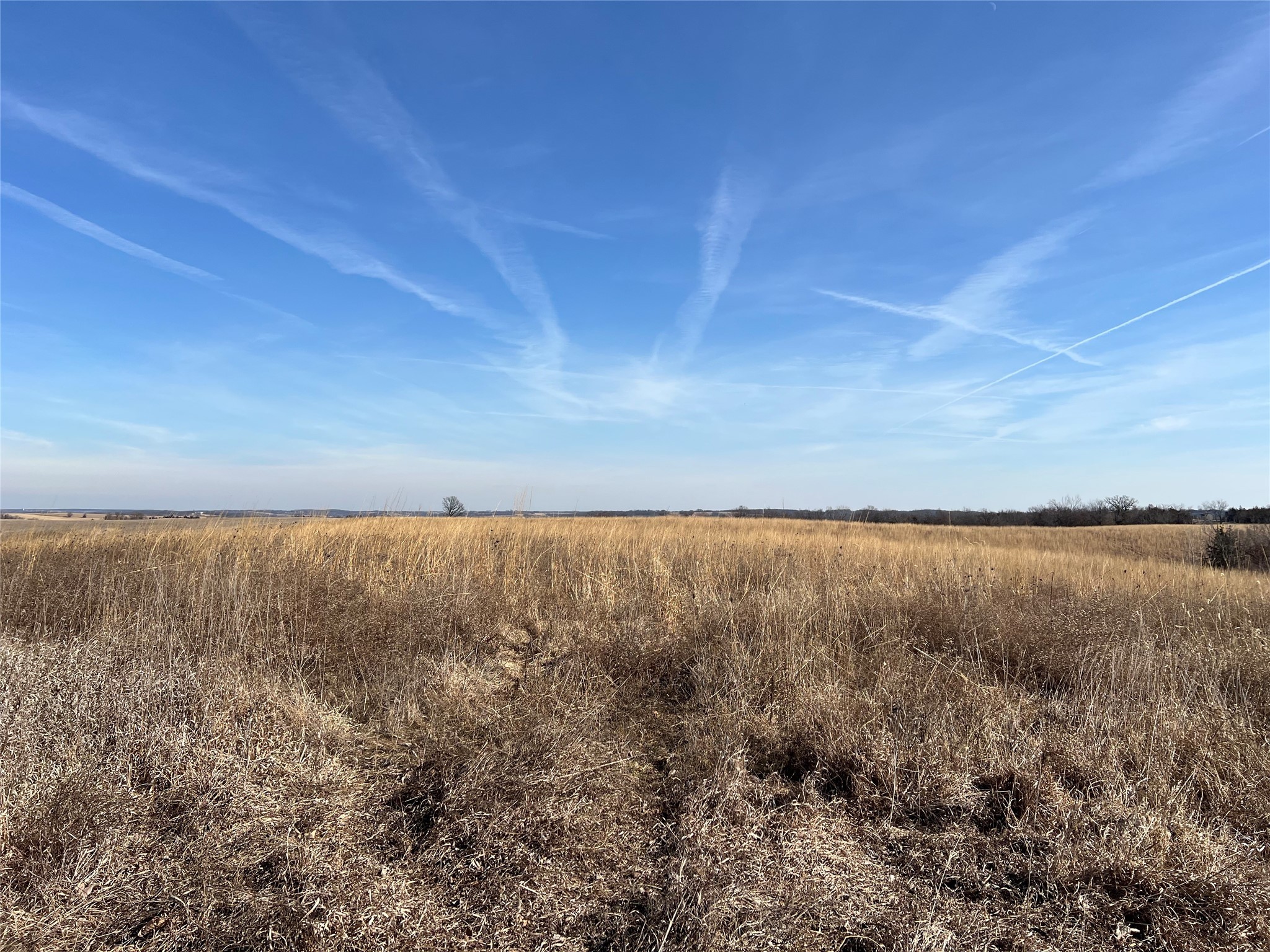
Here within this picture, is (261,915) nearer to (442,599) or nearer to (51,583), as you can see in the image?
(442,599)

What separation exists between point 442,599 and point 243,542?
15.6 feet

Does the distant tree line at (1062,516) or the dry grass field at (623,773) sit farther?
the distant tree line at (1062,516)

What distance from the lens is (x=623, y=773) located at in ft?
10.6

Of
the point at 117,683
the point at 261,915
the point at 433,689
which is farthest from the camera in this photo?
the point at 433,689

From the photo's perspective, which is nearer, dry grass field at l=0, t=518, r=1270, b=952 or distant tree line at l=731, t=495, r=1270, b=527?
dry grass field at l=0, t=518, r=1270, b=952

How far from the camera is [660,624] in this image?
18.7 ft

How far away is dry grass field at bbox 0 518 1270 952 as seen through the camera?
7.16 ft

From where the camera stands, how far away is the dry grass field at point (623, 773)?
2.18 metres

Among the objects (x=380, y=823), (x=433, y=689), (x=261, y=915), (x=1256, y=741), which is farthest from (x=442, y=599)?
(x=1256, y=741)

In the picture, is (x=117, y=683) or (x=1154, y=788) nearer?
(x=1154, y=788)

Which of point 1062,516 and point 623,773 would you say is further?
point 1062,516

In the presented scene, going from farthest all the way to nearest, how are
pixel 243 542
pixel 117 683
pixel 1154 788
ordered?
pixel 243 542, pixel 117 683, pixel 1154 788

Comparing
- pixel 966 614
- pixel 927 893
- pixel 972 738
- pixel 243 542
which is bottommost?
pixel 927 893

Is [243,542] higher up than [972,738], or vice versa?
[243,542]
